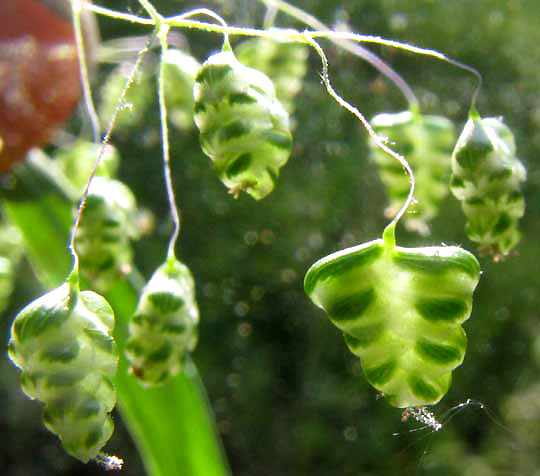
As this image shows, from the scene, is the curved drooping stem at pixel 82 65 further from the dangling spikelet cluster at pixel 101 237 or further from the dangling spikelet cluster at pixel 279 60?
the dangling spikelet cluster at pixel 279 60

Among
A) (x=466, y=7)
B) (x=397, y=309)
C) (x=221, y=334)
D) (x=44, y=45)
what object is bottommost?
(x=397, y=309)

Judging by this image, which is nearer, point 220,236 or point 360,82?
point 360,82

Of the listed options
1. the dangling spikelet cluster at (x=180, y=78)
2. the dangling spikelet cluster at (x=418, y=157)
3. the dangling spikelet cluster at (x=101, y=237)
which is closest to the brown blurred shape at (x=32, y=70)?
the dangling spikelet cluster at (x=180, y=78)

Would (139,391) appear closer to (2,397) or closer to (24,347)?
(24,347)

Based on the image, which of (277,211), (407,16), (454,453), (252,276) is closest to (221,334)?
(252,276)

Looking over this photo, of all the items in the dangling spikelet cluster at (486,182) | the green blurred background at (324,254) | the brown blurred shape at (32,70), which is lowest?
the dangling spikelet cluster at (486,182)

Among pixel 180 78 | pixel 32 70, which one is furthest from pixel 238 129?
pixel 32 70
